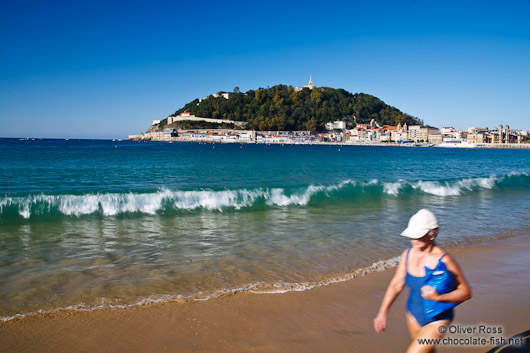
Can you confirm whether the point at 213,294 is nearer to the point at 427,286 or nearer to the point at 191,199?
the point at 427,286

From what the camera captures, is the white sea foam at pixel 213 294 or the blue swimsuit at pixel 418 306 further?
the white sea foam at pixel 213 294

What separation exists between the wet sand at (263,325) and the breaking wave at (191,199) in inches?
295

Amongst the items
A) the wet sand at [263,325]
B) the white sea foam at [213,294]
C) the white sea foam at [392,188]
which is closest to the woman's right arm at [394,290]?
the wet sand at [263,325]

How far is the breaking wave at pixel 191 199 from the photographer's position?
A: 37.7 ft

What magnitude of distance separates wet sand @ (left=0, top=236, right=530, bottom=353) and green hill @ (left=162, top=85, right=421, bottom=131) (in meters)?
157

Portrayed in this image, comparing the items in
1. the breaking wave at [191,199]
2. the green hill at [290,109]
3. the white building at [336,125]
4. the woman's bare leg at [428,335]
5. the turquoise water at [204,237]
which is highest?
the green hill at [290,109]

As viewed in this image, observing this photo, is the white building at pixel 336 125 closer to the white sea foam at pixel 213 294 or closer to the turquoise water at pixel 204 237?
the turquoise water at pixel 204 237

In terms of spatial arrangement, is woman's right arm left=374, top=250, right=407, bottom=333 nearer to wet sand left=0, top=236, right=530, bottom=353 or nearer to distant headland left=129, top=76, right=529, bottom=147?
wet sand left=0, top=236, right=530, bottom=353

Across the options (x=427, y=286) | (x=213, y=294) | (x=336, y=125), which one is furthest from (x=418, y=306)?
Result: (x=336, y=125)

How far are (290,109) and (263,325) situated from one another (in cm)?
17471

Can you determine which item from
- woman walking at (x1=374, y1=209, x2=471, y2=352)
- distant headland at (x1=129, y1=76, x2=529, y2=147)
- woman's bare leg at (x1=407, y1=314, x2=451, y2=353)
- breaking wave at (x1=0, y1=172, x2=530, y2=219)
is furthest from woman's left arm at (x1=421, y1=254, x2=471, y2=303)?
distant headland at (x1=129, y1=76, x2=529, y2=147)

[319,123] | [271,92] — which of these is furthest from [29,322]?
[271,92]

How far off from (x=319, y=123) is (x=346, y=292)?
172 m

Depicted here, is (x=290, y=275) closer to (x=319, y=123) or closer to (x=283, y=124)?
(x=283, y=124)
